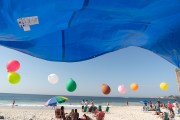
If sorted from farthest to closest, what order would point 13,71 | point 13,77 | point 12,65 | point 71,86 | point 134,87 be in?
point 134,87
point 71,86
point 13,77
point 13,71
point 12,65

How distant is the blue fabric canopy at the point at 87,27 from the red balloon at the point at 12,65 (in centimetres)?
267

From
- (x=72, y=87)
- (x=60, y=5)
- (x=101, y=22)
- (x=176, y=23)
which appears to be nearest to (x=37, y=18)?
(x=60, y=5)

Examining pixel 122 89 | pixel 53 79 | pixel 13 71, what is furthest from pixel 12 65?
pixel 122 89

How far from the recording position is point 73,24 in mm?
2070

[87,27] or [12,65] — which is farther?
[12,65]

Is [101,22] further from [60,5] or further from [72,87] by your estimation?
[72,87]

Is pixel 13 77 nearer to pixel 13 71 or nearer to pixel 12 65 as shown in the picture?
pixel 13 71

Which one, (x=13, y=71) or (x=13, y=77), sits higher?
(x=13, y=71)

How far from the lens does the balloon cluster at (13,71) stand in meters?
4.95

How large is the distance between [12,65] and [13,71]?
0.29m

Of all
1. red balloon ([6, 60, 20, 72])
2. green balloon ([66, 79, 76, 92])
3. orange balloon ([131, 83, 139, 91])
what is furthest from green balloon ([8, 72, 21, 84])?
orange balloon ([131, 83, 139, 91])

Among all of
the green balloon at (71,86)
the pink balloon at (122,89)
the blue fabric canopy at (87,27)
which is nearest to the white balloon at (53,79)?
the green balloon at (71,86)

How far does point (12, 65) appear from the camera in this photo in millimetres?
5012

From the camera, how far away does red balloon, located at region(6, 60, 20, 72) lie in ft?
16.2
